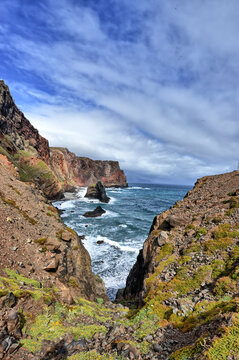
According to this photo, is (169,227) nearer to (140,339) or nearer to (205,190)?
(205,190)

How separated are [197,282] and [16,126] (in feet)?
297

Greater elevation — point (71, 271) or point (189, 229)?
point (189, 229)

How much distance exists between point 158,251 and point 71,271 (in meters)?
8.42

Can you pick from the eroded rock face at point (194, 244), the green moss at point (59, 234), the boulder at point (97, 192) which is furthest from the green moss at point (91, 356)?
the boulder at point (97, 192)

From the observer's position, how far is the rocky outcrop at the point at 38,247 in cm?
1109

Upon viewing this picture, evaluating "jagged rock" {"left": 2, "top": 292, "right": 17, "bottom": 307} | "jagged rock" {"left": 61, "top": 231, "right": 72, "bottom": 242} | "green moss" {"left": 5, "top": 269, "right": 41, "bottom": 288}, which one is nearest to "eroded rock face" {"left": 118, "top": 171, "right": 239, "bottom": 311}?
"green moss" {"left": 5, "top": 269, "right": 41, "bottom": 288}

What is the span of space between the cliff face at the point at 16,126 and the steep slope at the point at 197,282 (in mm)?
69357

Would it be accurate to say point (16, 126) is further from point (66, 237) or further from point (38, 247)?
point (38, 247)

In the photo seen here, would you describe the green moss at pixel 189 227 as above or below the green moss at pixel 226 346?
above

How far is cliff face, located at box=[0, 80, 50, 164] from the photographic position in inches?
2397

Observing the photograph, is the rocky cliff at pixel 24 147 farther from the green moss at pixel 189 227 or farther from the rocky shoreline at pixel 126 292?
the green moss at pixel 189 227

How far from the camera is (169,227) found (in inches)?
725

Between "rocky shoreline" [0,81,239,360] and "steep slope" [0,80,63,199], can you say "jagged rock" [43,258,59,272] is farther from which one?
"steep slope" [0,80,63,199]

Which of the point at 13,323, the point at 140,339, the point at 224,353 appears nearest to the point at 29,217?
the point at 13,323
